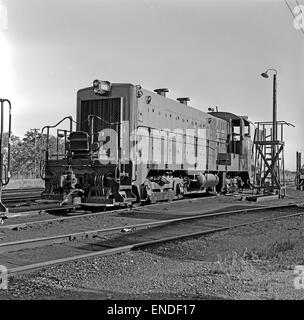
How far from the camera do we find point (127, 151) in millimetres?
13250

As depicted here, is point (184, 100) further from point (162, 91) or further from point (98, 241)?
point (98, 241)

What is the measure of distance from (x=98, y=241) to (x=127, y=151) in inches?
218

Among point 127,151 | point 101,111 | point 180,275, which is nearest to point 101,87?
point 101,111

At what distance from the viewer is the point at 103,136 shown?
13.3m

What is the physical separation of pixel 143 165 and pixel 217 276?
8428 mm

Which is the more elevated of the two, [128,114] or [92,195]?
[128,114]

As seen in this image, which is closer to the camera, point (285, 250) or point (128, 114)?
point (285, 250)

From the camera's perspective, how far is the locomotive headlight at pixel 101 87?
1338 cm

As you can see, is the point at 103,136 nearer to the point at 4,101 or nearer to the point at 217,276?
the point at 4,101

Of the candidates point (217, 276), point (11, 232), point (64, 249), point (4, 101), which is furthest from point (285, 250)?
point (4, 101)

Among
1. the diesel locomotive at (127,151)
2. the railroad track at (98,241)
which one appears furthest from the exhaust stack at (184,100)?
the railroad track at (98,241)

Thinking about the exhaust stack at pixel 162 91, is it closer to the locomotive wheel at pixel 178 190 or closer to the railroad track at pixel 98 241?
the locomotive wheel at pixel 178 190
